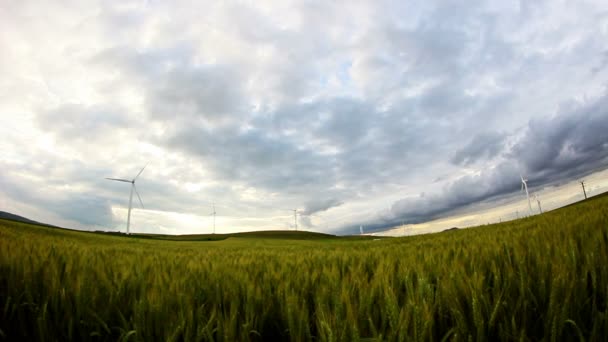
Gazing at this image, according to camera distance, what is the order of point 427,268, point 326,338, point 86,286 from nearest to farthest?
point 326,338 < point 86,286 < point 427,268

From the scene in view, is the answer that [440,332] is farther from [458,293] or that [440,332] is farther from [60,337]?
[60,337]

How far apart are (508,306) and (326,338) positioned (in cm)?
111

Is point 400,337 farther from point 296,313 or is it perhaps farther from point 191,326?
point 191,326

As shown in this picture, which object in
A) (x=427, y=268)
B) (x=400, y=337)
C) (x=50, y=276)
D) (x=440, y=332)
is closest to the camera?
(x=400, y=337)

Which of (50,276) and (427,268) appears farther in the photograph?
(427,268)

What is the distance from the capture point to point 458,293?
6.04 ft

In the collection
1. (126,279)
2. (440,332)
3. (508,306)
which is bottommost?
(440,332)

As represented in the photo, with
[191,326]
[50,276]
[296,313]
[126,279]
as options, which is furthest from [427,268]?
[50,276]

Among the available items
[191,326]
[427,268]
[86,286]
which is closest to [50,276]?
[86,286]

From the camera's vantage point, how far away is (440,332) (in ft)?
5.41

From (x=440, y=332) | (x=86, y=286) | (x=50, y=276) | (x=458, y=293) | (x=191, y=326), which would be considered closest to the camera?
(x=191, y=326)

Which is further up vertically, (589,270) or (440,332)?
(589,270)

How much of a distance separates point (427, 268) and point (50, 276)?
311cm

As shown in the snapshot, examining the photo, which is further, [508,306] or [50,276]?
[50,276]
